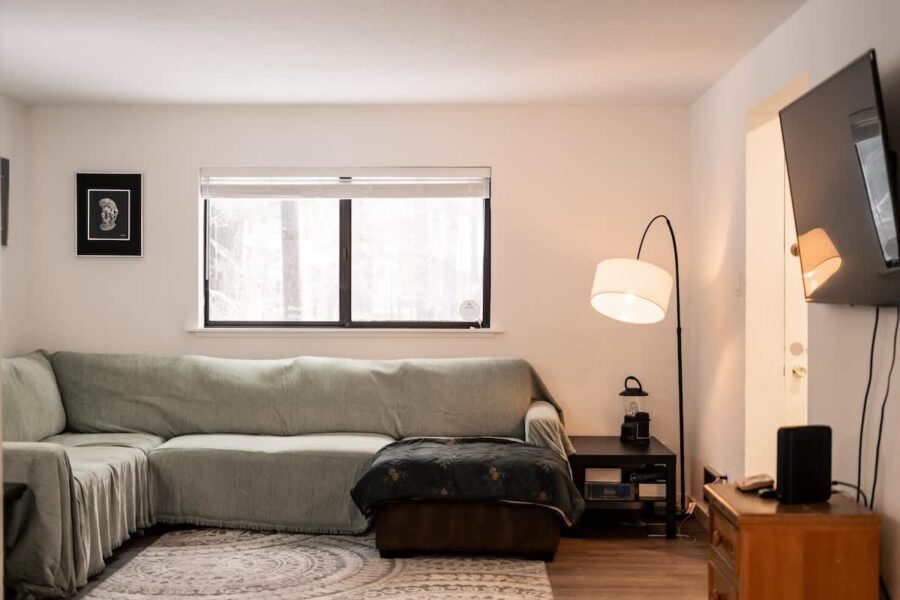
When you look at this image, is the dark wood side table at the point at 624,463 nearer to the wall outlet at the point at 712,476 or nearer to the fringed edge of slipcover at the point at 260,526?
the wall outlet at the point at 712,476

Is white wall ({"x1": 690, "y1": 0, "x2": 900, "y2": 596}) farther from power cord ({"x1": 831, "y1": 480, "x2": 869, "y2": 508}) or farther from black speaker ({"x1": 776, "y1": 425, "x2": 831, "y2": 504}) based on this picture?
black speaker ({"x1": 776, "y1": 425, "x2": 831, "y2": 504})

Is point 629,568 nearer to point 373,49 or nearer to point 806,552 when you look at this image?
point 806,552

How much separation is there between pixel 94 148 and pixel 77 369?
1.34 metres

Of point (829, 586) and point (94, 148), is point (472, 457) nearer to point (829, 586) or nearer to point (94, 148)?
point (829, 586)

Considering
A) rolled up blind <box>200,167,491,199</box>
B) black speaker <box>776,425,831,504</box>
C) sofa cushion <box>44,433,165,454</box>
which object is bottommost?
sofa cushion <box>44,433,165,454</box>

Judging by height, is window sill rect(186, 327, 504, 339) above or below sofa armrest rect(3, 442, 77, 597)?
above

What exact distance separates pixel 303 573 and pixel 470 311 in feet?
6.80

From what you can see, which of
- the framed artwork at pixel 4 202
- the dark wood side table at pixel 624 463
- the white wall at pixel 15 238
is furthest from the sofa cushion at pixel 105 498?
the dark wood side table at pixel 624 463

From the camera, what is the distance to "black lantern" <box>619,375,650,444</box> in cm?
530

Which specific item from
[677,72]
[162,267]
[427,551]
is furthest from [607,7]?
[162,267]

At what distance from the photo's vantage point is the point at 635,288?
462cm

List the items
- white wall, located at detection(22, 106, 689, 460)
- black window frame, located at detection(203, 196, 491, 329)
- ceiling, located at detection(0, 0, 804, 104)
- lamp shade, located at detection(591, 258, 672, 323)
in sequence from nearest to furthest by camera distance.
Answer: ceiling, located at detection(0, 0, 804, 104)
lamp shade, located at detection(591, 258, 672, 323)
white wall, located at detection(22, 106, 689, 460)
black window frame, located at detection(203, 196, 491, 329)

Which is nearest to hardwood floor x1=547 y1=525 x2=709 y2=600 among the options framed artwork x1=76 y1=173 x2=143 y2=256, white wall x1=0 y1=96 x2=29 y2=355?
framed artwork x1=76 y1=173 x2=143 y2=256

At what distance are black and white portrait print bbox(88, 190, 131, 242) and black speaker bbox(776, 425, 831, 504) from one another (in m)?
4.11
